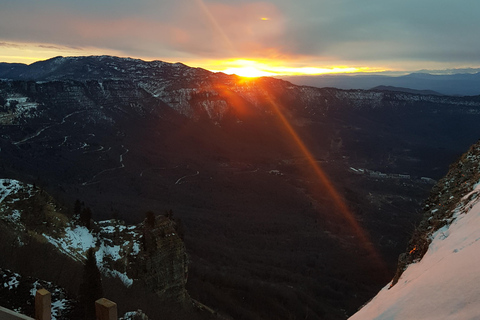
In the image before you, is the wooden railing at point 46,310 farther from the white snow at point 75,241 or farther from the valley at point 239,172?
the white snow at point 75,241

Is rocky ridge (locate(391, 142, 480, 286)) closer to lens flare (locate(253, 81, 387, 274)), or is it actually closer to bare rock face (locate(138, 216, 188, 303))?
bare rock face (locate(138, 216, 188, 303))

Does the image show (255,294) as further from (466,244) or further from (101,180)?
(101,180)

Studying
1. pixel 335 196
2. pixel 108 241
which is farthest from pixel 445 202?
pixel 335 196

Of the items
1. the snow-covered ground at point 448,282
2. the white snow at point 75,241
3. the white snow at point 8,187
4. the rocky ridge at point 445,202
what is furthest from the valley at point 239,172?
the white snow at point 75,241

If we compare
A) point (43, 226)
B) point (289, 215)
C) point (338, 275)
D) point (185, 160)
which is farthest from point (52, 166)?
point (338, 275)

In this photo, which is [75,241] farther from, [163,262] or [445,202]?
[445,202]

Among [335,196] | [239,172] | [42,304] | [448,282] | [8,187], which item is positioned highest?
[448,282]

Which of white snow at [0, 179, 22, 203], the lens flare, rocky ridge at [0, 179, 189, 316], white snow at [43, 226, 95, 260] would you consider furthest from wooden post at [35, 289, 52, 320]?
the lens flare

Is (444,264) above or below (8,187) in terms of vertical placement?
above
